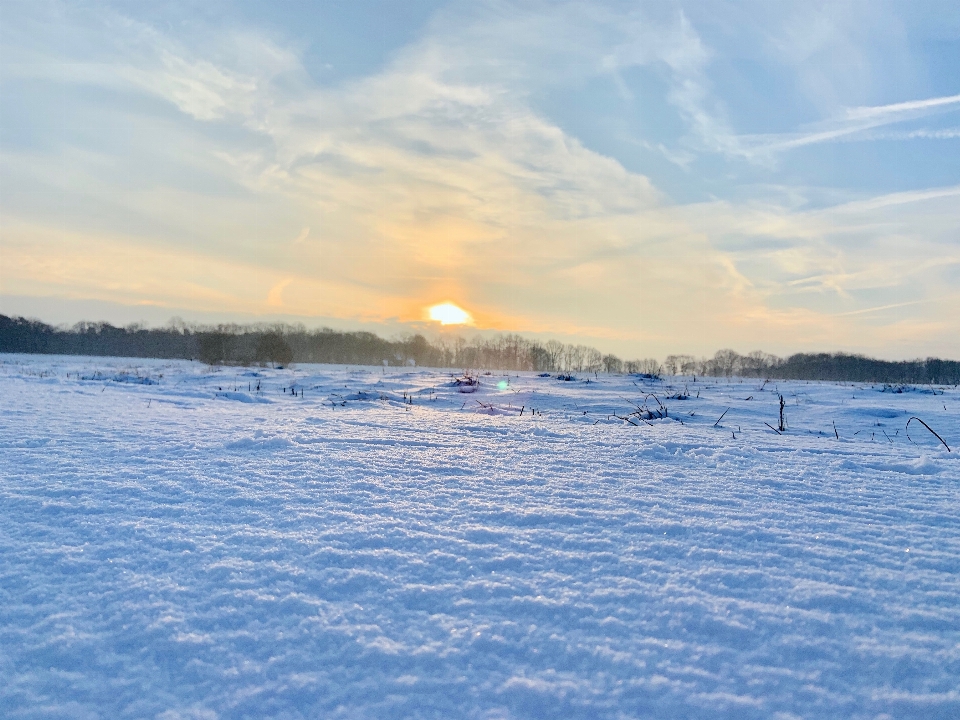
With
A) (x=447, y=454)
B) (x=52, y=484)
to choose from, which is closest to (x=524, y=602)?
(x=447, y=454)

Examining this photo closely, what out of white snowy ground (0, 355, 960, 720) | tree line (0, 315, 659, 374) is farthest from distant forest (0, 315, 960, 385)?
white snowy ground (0, 355, 960, 720)

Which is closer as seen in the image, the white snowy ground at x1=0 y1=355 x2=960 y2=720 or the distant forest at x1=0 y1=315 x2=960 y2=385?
the white snowy ground at x1=0 y1=355 x2=960 y2=720

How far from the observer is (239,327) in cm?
7338

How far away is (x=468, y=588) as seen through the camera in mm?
1187

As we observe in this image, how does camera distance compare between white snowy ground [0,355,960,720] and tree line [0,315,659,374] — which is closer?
white snowy ground [0,355,960,720]

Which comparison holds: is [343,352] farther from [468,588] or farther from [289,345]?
[468,588]

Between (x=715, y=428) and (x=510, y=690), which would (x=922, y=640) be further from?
(x=715, y=428)

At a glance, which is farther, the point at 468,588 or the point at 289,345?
the point at 289,345

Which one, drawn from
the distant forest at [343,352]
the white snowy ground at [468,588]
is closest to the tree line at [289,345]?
the distant forest at [343,352]

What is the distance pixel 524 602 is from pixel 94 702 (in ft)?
2.66

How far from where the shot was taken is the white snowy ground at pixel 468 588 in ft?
2.90

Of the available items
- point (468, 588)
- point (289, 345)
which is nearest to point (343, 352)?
point (289, 345)

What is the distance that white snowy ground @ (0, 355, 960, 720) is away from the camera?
0.88m

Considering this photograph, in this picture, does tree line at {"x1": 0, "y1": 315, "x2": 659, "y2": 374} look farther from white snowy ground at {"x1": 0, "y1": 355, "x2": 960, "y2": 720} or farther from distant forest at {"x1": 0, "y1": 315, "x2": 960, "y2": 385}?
white snowy ground at {"x1": 0, "y1": 355, "x2": 960, "y2": 720}
